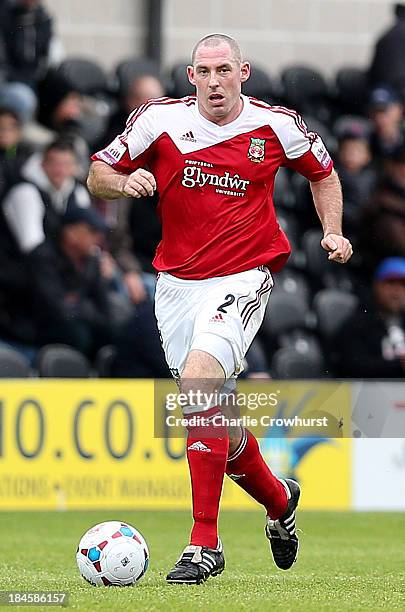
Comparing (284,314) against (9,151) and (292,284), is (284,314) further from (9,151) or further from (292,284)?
(9,151)

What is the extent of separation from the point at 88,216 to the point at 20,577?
5.82 metres

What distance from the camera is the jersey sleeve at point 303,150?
7004 millimetres

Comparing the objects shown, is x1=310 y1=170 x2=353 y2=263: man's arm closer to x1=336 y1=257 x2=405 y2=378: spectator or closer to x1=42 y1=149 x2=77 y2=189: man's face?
x1=336 y1=257 x2=405 y2=378: spectator

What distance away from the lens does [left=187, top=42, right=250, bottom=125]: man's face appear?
6695mm

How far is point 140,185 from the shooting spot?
631 centimetres

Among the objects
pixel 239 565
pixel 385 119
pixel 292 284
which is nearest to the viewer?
pixel 239 565

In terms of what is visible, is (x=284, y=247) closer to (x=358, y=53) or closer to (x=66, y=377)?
(x=66, y=377)

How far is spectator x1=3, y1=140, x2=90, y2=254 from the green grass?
2.41 metres

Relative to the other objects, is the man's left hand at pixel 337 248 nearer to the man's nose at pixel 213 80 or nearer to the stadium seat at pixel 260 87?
the man's nose at pixel 213 80

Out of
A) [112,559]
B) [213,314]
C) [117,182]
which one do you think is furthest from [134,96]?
[112,559]

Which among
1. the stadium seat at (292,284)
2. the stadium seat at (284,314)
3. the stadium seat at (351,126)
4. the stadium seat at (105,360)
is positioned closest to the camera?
the stadium seat at (105,360)

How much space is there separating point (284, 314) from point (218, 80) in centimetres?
640

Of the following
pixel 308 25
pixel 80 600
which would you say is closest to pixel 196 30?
pixel 308 25

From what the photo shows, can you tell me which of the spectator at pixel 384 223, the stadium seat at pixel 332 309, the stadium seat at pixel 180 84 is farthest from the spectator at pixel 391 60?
the stadium seat at pixel 332 309
